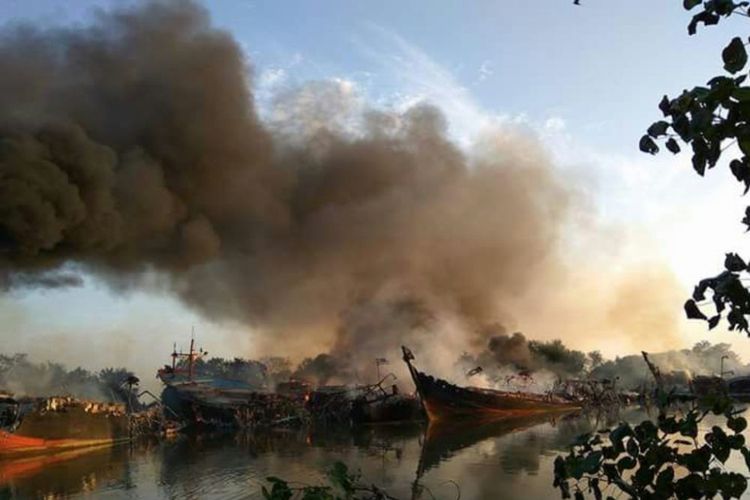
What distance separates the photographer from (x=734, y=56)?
203 centimetres

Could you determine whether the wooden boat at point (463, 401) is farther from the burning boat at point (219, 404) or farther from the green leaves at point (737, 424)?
the green leaves at point (737, 424)

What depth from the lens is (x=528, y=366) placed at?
67.6 m

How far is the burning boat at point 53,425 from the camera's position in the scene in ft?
84.3

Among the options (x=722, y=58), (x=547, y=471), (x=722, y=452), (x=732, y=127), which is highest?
(x=722, y=58)

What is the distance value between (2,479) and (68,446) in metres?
8.46

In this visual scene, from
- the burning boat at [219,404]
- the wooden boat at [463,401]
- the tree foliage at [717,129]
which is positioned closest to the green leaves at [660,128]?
the tree foliage at [717,129]

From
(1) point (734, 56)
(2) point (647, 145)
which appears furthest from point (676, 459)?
(1) point (734, 56)

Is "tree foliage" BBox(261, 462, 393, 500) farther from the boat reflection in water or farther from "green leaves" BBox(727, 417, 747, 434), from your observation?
the boat reflection in water

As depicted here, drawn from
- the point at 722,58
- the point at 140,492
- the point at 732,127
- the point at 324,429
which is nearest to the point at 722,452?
the point at 732,127

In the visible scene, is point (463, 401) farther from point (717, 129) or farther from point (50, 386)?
point (717, 129)

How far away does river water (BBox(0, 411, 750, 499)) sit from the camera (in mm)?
17406

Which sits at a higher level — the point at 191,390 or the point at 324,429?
the point at 191,390

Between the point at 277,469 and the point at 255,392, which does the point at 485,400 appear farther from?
the point at 277,469

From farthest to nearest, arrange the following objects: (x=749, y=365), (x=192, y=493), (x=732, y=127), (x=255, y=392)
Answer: (x=749, y=365)
(x=255, y=392)
(x=192, y=493)
(x=732, y=127)
